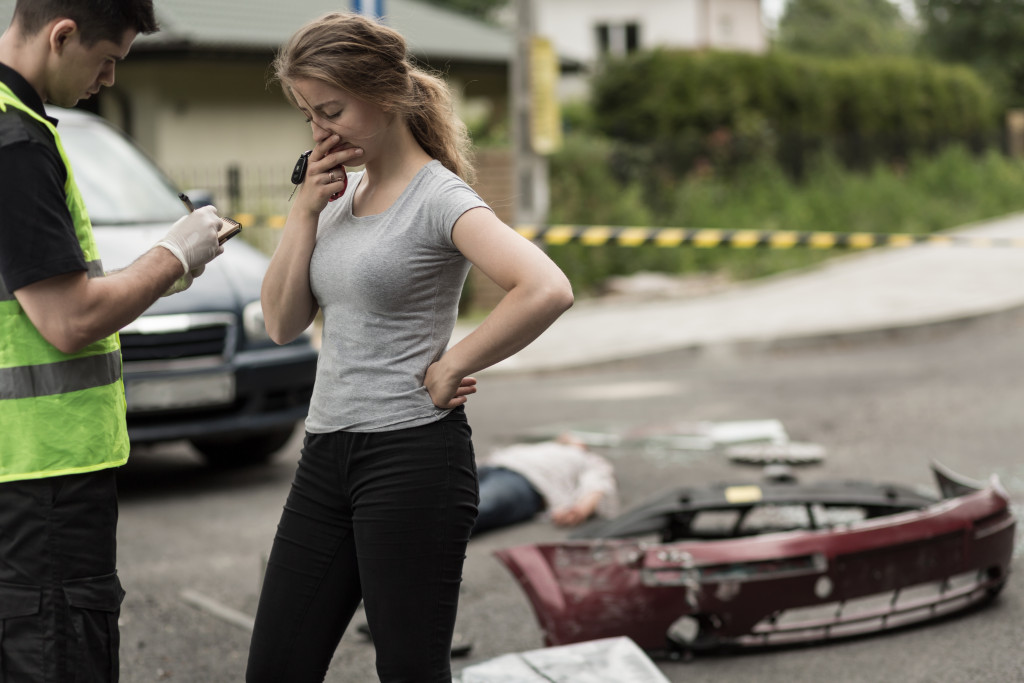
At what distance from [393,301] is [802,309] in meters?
10.9

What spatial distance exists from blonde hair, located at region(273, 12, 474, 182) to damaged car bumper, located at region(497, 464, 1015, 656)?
1.70 m

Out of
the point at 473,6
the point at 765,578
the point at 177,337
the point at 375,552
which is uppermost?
the point at 473,6

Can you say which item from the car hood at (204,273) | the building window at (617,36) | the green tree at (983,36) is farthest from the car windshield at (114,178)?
the building window at (617,36)

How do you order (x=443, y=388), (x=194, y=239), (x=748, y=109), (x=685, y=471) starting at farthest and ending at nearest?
(x=748, y=109) < (x=685, y=471) < (x=443, y=388) < (x=194, y=239)

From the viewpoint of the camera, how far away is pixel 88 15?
2.34 meters

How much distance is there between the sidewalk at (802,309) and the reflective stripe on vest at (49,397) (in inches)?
339

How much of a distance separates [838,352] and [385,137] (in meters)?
9.11

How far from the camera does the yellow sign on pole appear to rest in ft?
43.8

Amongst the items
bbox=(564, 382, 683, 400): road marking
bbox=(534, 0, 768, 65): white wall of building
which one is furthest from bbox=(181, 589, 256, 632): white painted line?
bbox=(534, 0, 768, 65): white wall of building

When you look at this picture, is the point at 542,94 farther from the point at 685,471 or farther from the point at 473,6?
the point at 473,6

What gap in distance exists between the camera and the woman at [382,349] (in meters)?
2.62

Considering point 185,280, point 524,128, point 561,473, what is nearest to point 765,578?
point 561,473

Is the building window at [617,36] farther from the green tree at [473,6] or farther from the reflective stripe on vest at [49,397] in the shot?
the reflective stripe on vest at [49,397]

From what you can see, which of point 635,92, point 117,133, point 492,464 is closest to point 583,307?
point 117,133
